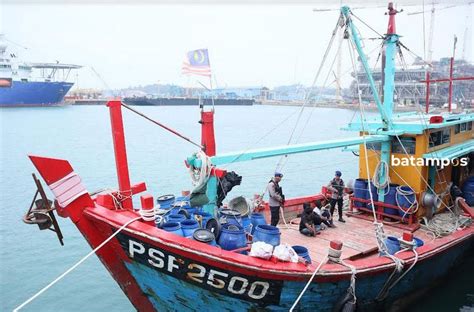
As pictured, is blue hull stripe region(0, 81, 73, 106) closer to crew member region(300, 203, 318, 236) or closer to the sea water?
the sea water

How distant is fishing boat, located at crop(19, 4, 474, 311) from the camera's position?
16.6 ft

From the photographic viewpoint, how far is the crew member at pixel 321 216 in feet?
27.0

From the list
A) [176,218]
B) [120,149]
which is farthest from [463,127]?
[120,149]

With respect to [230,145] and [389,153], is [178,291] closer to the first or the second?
[389,153]

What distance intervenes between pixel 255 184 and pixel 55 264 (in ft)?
41.4

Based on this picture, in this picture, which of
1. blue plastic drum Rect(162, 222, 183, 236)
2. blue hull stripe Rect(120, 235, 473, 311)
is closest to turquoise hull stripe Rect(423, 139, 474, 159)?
blue hull stripe Rect(120, 235, 473, 311)

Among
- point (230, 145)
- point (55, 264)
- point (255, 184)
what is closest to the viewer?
point (55, 264)

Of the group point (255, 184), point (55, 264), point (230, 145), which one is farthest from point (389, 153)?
point (230, 145)

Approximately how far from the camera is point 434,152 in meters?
8.99

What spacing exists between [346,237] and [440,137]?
378 centimetres

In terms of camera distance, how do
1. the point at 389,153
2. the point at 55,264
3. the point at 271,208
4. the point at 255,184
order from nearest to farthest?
the point at 271,208 < the point at 389,153 < the point at 55,264 < the point at 255,184

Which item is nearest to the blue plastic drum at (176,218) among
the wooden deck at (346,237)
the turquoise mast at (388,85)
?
the wooden deck at (346,237)

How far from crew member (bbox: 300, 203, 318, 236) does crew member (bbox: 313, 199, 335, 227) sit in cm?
21

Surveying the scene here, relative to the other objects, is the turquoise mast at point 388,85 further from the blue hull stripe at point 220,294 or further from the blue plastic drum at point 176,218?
the blue plastic drum at point 176,218
